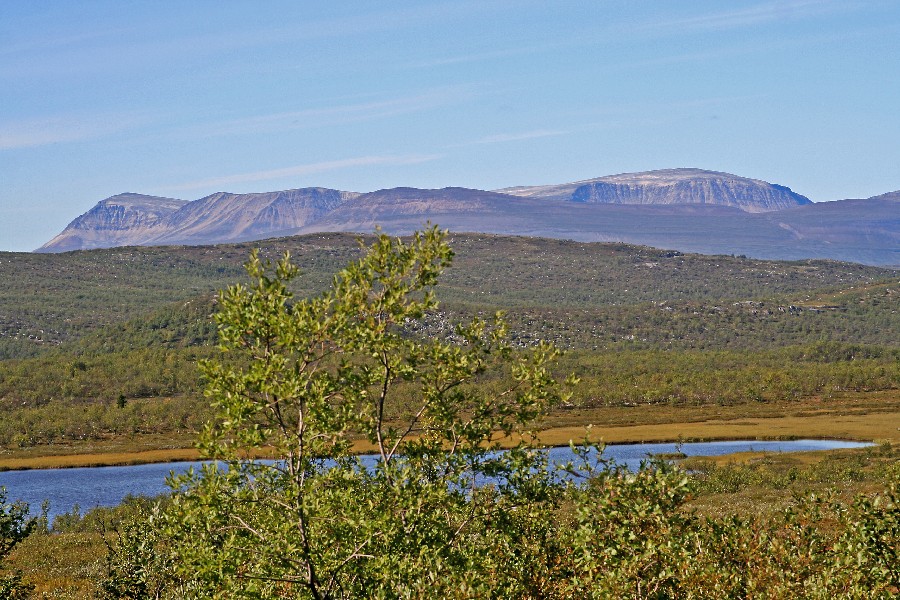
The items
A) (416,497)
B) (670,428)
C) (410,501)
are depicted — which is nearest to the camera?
(410,501)

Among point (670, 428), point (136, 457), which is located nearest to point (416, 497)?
point (136, 457)

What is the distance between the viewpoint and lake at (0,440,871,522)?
77.8 meters

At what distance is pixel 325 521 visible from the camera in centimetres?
1619

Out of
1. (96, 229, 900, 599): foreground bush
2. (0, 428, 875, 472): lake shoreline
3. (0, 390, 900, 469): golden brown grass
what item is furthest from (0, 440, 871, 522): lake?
(96, 229, 900, 599): foreground bush

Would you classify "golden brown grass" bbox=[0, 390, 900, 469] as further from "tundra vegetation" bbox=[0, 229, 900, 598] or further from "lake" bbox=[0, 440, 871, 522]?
"tundra vegetation" bbox=[0, 229, 900, 598]

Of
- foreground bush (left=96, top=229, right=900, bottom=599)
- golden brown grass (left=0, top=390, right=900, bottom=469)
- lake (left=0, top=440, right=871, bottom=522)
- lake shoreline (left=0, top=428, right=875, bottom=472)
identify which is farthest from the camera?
golden brown grass (left=0, top=390, right=900, bottom=469)

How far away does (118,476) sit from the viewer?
90562 mm

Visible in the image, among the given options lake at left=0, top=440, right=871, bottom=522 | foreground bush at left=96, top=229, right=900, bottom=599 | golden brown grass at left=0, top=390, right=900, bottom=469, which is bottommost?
golden brown grass at left=0, top=390, right=900, bottom=469

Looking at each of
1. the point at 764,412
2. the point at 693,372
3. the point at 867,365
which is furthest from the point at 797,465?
the point at 867,365

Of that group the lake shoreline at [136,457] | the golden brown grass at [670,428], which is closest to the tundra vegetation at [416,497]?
the golden brown grass at [670,428]

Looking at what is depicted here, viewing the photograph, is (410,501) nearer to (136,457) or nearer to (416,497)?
(416,497)

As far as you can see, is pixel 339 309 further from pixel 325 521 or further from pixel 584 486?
pixel 584 486

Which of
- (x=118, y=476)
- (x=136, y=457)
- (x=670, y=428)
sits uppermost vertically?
(x=118, y=476)

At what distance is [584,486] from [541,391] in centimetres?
184
